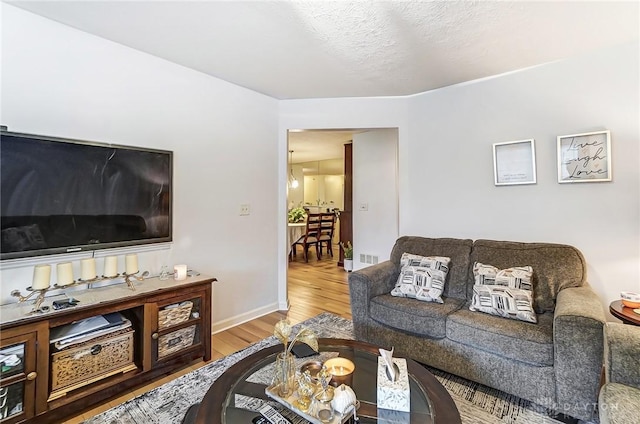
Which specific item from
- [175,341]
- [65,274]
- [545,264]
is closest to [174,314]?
[175,341]

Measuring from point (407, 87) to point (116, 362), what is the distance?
10.9 ft

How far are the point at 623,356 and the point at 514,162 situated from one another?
179 cm

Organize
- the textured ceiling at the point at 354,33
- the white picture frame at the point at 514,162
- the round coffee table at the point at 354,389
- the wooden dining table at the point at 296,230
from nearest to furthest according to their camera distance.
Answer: the round coffee table at the point at 354,389, the textured ceiling at the point at 354,33, the white picture frame at the point at 514,162, the wooden dining table at the point at 296,230

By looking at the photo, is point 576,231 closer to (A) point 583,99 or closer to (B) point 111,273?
(A) point 583,99

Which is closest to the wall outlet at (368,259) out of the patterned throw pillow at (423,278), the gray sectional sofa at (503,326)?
the gray sectional sofa at (503,326)

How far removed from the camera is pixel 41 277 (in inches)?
69.3

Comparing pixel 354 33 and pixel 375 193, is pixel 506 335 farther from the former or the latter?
pixel 375 193

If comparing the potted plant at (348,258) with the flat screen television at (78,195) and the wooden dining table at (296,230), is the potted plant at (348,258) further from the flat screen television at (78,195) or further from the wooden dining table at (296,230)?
the flat screen television at (78,195)

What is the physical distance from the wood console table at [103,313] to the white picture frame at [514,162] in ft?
8.89

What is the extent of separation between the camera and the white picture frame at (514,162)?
2.61 metres

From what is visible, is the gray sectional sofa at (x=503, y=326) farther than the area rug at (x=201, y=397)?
No

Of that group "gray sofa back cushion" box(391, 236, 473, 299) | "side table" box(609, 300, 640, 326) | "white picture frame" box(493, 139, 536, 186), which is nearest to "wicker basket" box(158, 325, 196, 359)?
"gray sofa back cushion" box(391, 236, 473, 299)

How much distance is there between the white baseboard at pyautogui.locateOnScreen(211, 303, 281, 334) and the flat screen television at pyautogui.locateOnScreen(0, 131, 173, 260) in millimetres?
1009

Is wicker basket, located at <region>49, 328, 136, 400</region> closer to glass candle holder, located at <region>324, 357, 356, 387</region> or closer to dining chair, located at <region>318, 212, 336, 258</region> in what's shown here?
glass candle holder, located at <region>324, 357, 356, 387</region>
